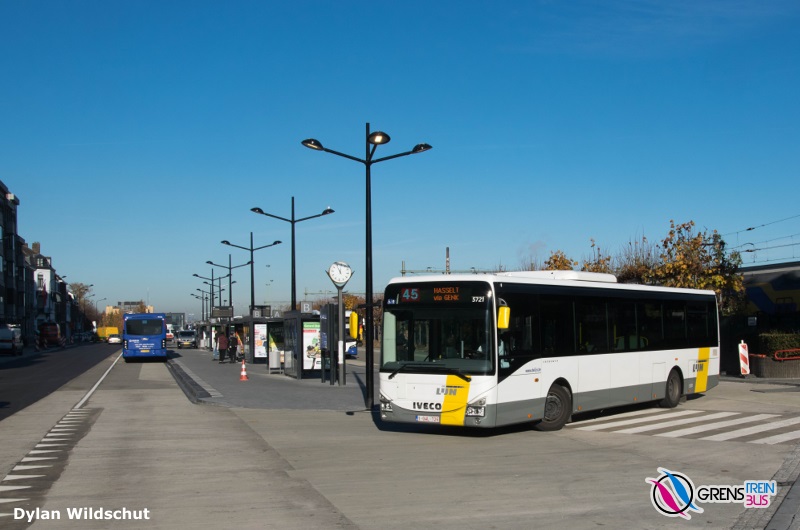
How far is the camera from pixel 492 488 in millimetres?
9461

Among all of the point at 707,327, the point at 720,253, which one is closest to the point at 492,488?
the point at 707,327

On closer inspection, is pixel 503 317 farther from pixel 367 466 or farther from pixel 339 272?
pixel 339 272

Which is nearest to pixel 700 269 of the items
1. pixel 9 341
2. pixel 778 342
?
pixel 778 342

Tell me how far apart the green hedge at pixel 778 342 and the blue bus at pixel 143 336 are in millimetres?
34143

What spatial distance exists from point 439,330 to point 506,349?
1165mm

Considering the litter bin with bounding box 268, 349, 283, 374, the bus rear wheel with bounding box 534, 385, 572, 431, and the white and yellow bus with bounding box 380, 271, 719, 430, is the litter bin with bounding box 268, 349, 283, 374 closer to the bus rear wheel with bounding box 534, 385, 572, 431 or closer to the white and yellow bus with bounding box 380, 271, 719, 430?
the white and yellow bus with bounding box 380, 271, 719, 430

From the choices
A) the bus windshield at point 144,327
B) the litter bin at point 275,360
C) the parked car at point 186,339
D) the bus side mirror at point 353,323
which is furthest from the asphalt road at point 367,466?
the parked car at point 186,339

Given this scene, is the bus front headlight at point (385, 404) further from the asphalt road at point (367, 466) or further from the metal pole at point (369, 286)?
the metal pole at point (369, 286)

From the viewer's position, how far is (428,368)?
13570 mm

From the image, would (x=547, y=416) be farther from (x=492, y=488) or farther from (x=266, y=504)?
(x=266, y=504)

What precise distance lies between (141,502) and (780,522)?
6.41m

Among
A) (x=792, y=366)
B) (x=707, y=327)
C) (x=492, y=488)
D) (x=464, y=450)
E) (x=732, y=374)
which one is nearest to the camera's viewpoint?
(x=492, y=488)

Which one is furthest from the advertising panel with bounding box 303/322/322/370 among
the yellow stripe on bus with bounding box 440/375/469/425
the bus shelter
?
the yellow stripe on bus with bounding box 440/375/469/425

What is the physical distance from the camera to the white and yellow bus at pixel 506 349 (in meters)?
13.3
